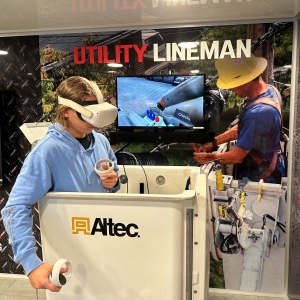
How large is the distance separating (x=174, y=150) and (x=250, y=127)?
0.71m

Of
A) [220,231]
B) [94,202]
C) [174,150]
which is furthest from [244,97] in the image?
[94,202]

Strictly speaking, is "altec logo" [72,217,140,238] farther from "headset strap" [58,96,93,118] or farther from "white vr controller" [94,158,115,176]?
"headset strap" [58,96,93,118]

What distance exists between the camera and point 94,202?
1341mm

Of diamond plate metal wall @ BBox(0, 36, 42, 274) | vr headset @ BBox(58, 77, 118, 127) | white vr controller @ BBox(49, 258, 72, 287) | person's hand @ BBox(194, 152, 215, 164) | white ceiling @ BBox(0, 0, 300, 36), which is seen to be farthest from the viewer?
diamond plate metal wall @ BBox(0, 36, 42, 274)

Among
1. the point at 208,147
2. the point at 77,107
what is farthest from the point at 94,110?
the point at 208,147

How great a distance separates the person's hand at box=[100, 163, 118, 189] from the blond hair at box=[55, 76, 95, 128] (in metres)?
0.28

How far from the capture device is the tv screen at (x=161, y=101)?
304cm

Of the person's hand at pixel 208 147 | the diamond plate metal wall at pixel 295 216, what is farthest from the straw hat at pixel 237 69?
the person's hand at pixel 208 147

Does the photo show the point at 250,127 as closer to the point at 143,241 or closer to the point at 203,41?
the point at 203,41

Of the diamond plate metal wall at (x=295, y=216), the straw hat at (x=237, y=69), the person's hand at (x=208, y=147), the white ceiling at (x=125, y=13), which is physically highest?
the white ceiling at (x=125, y=13)

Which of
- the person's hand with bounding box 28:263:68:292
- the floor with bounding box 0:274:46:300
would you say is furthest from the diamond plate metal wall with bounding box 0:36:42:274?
the person's hand with bounding box 28:263:68:292

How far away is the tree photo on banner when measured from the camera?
118 inches

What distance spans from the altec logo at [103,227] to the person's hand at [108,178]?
33cm

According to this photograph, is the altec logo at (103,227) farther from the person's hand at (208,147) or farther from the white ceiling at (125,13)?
the person's hand at (208,147)
